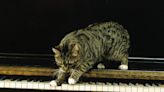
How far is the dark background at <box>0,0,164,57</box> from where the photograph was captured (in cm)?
246

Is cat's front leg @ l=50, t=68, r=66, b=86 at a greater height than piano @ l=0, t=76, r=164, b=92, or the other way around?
cat's front leg @ l=50, t=68, r=66, b=86

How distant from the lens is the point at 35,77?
2.24m

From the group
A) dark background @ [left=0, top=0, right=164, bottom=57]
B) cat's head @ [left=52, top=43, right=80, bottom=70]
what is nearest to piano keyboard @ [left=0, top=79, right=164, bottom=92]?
cat's head @ [left=52, top=43, right=80, bottom=70]

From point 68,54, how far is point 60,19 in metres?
0.52

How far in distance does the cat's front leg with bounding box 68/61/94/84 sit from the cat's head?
1.8 inches

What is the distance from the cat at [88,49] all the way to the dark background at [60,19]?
0.15 meters

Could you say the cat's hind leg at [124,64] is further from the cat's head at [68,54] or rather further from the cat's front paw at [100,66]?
the cat's head at [68,54]

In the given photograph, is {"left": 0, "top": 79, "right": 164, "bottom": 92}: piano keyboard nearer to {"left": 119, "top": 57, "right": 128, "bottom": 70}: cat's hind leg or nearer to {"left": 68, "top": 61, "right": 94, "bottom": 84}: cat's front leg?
{"left": 68, "top": 61, "right": 94, "bottom": 84}: cat's front leg

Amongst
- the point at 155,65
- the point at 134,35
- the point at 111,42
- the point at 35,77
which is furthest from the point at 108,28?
the point at 35,77

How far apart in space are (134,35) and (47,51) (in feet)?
2.22

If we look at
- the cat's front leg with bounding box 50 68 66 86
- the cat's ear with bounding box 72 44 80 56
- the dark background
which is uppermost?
the dark background

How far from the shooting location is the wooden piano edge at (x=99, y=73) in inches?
83.1

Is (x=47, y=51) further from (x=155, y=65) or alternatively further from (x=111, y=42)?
(x=155, y=65)

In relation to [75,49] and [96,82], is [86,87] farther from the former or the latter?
[75,49]
